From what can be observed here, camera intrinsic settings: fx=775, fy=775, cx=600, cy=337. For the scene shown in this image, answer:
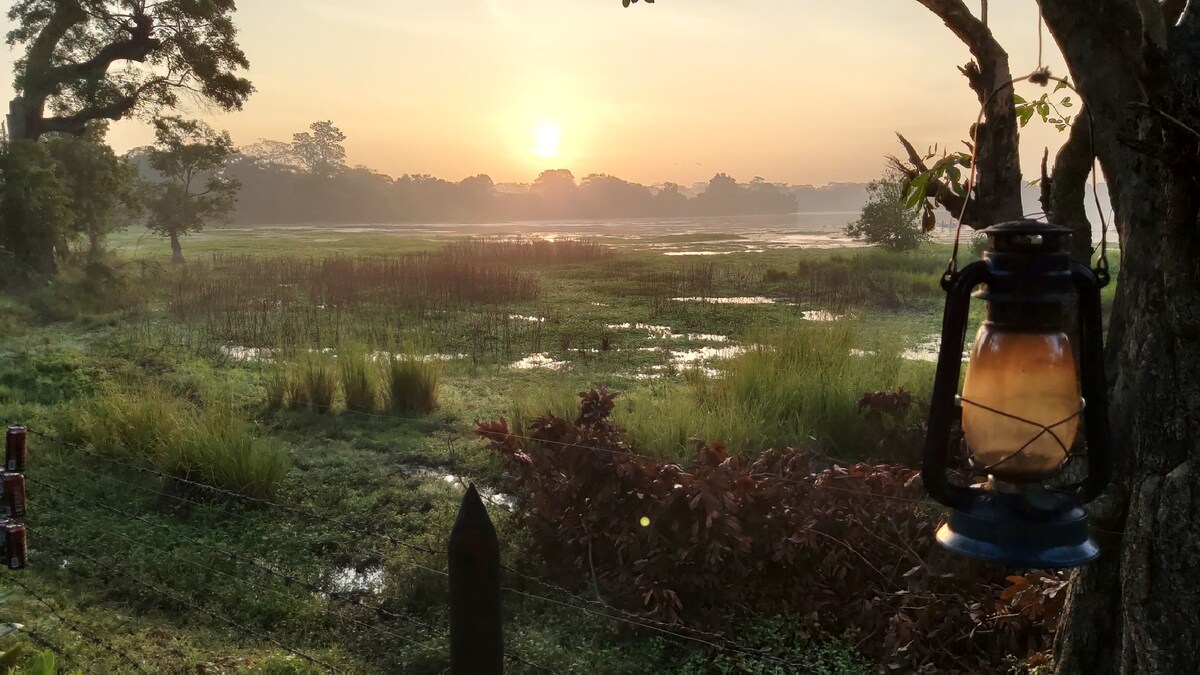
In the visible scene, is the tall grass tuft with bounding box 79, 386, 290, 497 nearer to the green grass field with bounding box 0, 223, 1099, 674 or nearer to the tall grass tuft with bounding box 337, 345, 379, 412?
the green grass field with bounding box 0, 223, 1099, 674

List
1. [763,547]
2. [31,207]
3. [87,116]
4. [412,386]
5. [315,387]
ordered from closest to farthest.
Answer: [763,547] < [412,386] < [315,387] < [31,207] < [87,116]

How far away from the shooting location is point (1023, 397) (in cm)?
126

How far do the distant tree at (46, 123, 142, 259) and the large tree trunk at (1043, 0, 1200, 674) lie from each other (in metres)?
21.6

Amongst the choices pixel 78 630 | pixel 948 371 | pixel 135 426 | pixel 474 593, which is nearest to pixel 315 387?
pixel 135 426

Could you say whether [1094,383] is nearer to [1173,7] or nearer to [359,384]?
[1173,7]

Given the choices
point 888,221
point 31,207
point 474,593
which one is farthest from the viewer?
point 888,221

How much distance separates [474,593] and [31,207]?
62.9ft

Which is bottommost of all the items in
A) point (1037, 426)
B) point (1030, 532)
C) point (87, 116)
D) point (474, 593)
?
point (474, 593)

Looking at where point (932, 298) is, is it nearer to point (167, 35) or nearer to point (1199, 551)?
point (1199, 551)

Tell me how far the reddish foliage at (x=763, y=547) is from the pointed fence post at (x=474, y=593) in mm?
2291

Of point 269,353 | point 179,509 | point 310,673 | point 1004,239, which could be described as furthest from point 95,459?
point 1004,239

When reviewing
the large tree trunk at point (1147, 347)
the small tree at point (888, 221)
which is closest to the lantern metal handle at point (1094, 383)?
the large tree trunk at point (1147, 347)

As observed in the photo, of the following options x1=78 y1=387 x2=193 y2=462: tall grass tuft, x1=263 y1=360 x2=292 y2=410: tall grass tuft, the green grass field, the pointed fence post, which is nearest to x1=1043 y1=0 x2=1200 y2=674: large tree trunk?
the pointed fence post

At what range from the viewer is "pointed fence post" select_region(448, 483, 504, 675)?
1.60 m
